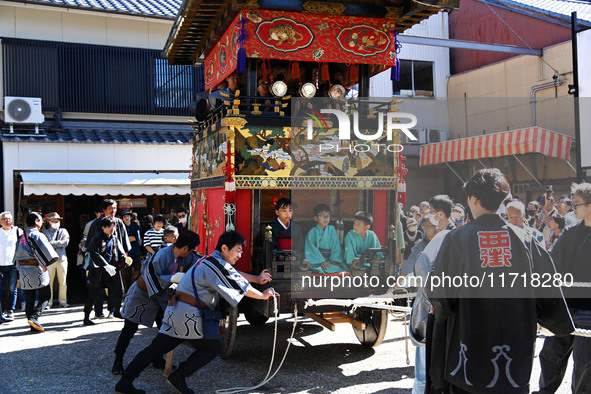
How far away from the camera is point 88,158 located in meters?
13.3

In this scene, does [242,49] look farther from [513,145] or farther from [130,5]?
[130,5]

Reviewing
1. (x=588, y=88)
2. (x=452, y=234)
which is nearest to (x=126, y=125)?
(x=588, y=88)

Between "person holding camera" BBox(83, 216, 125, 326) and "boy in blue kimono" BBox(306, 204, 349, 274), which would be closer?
"boy in blue kimono" BBox(306, 204, 349, 274)

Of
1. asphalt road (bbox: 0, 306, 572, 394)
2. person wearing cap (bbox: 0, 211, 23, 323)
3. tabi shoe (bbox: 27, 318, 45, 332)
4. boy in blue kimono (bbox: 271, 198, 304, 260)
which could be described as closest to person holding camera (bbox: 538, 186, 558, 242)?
asphalt road (bbox: 0, 306, 572, 394)

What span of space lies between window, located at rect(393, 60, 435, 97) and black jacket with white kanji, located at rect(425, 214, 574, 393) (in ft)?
51.8

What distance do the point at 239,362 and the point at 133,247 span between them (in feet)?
16.2

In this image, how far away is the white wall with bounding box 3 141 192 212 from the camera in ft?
41.2

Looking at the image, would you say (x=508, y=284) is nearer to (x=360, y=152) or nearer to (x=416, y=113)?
(x=360, y=152)

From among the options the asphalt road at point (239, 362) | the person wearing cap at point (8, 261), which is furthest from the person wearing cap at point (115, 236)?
the person wearing cap at point (8, 261)

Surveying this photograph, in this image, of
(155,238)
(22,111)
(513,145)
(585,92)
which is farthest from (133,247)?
(585,92)

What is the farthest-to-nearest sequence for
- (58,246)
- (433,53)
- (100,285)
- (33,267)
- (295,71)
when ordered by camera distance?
(433,53)
(58,246)
(100,285)
(295,71)
(33,267)

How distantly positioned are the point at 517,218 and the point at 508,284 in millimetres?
4416

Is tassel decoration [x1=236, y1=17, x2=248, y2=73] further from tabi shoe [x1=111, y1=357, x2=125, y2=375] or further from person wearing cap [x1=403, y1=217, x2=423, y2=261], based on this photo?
tabi shoe [x1=111, y1=357, x2=125, y2=375]

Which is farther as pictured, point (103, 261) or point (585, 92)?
point (585, 92)
